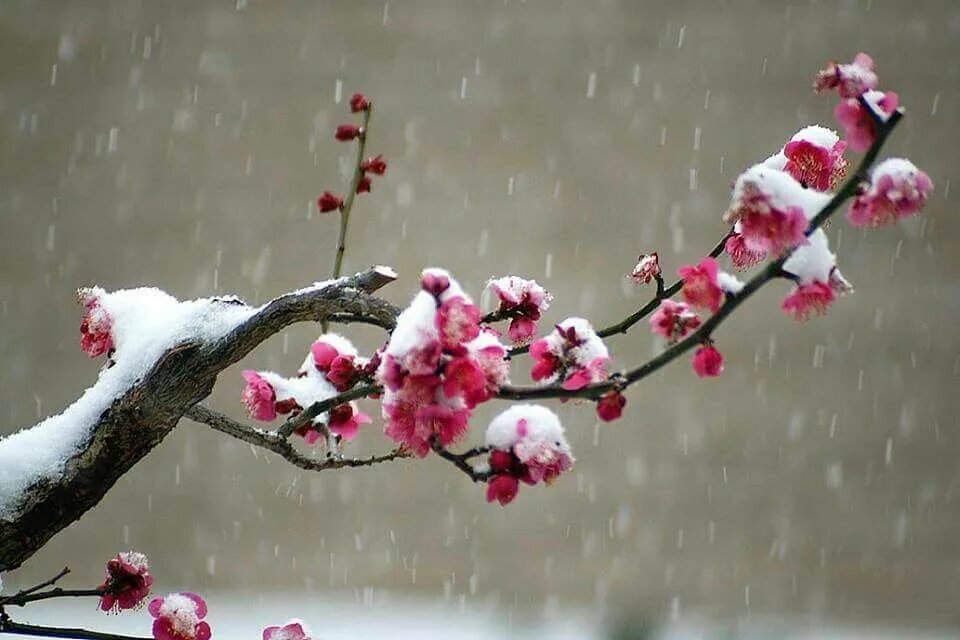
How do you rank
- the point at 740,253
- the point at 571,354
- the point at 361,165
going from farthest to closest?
the point at 361,165
the point at 740,253
the point at 571,354

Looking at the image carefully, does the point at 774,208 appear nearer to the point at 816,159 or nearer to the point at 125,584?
the point at 816,159

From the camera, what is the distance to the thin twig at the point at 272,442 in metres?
0.59

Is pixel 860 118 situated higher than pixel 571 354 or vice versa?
pixel 860 118

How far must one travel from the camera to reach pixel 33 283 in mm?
2627

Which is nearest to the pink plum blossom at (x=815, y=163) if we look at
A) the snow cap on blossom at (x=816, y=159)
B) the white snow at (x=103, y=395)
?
the snow cap on blossom at (x=816, y=159)

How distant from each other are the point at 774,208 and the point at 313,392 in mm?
340

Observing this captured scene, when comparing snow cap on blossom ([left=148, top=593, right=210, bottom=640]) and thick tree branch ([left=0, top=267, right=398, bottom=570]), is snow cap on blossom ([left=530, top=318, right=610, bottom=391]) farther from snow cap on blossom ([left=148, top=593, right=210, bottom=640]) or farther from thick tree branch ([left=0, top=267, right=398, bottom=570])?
snow cap on blossom ([left=148, top=593, right=210, bottom=640])

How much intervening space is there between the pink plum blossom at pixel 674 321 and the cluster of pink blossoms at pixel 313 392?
20 cm

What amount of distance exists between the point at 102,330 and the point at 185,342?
0.39 ft

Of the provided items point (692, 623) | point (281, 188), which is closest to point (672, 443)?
point (692, 623)

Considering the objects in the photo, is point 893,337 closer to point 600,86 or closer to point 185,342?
point 600,86

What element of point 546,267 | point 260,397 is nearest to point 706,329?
point 260,397

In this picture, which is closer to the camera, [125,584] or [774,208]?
[774,208]

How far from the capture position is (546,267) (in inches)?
101
